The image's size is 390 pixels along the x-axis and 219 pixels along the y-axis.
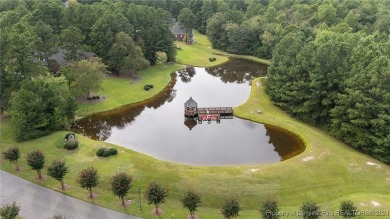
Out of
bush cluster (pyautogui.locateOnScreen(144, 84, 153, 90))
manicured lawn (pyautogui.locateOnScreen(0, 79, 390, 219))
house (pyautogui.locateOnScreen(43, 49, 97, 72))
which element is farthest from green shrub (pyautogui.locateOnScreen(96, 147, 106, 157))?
house (pyautogui.locateOnScreen(43, 49, 97, 72))

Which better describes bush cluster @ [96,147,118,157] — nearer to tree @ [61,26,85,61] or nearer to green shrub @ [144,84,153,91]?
green shrub @ [144,84,153,91]

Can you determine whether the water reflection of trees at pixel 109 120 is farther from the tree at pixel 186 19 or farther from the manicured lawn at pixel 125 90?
the tree at pixel 186 19

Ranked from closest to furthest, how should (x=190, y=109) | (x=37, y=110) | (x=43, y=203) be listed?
(x=43, y=203) → (x=37, y=110) → (x=190, y=109)

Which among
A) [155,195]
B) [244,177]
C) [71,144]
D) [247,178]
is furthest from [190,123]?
[155,195]

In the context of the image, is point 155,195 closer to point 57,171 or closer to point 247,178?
point 57,171

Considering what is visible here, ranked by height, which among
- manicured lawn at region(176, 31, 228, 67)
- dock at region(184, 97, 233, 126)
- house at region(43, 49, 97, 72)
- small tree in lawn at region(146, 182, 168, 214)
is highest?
house at region(43, 49, 97, 72)
